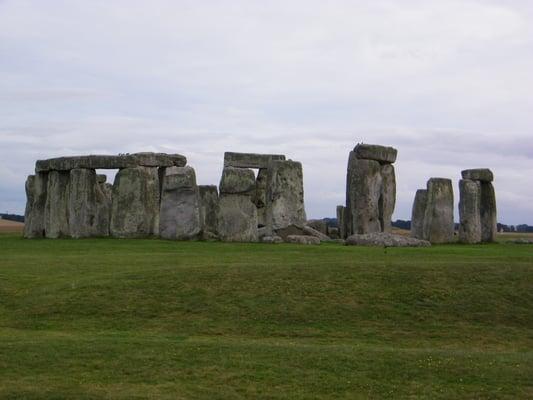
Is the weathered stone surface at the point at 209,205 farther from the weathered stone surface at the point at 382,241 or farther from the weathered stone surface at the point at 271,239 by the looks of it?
the weathered stone surface at the point at 382,241

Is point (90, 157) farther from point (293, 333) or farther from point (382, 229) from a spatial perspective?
point (293, 333)

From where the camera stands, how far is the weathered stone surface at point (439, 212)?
115ft

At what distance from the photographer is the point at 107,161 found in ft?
115

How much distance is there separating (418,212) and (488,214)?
2678 millimetres

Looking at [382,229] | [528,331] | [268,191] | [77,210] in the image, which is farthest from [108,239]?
[528,331]

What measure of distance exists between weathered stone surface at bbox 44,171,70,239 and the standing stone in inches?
168

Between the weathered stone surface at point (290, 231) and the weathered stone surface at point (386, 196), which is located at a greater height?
the weathered stone surface at point (386, 196)

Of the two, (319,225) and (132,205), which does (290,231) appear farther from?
(319,225)

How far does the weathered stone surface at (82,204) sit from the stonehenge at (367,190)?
9.37 meters

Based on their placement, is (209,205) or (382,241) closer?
(382,241)

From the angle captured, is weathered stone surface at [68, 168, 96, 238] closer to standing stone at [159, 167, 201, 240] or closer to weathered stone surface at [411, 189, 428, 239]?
standing stone at [159, 167, 201, 240]

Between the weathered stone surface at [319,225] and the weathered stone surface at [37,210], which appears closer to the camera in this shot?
the weathered stone surface at [37,210]

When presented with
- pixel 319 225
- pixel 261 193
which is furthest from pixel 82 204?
pixel 319 225

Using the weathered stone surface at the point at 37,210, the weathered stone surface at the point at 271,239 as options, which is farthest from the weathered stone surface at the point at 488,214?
the weathered stone surface at the point at 37,210
